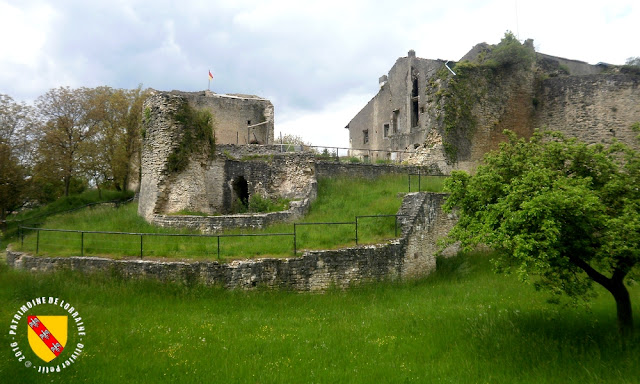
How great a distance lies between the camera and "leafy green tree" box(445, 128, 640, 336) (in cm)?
643

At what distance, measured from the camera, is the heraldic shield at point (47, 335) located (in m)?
7.15

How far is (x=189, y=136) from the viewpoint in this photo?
17109 mm

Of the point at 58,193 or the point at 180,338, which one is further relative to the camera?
the point at 58,193

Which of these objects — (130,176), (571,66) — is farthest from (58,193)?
(571,66)

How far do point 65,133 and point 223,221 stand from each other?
57.9 feet

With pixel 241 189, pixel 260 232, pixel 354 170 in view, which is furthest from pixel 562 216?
pixel 241 189

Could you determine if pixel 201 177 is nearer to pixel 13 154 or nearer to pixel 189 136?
pixel 189 136

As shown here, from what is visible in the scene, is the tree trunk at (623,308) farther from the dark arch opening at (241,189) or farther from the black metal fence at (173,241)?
the dark arch opening at (241,189)

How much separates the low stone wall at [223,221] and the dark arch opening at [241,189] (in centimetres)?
400

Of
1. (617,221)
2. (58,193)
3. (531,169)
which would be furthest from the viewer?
(58,193)

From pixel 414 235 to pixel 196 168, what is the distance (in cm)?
978

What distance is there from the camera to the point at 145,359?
696cm

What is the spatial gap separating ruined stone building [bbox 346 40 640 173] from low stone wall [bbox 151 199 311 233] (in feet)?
26.0

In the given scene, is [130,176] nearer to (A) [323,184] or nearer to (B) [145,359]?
(A) [323,184]
